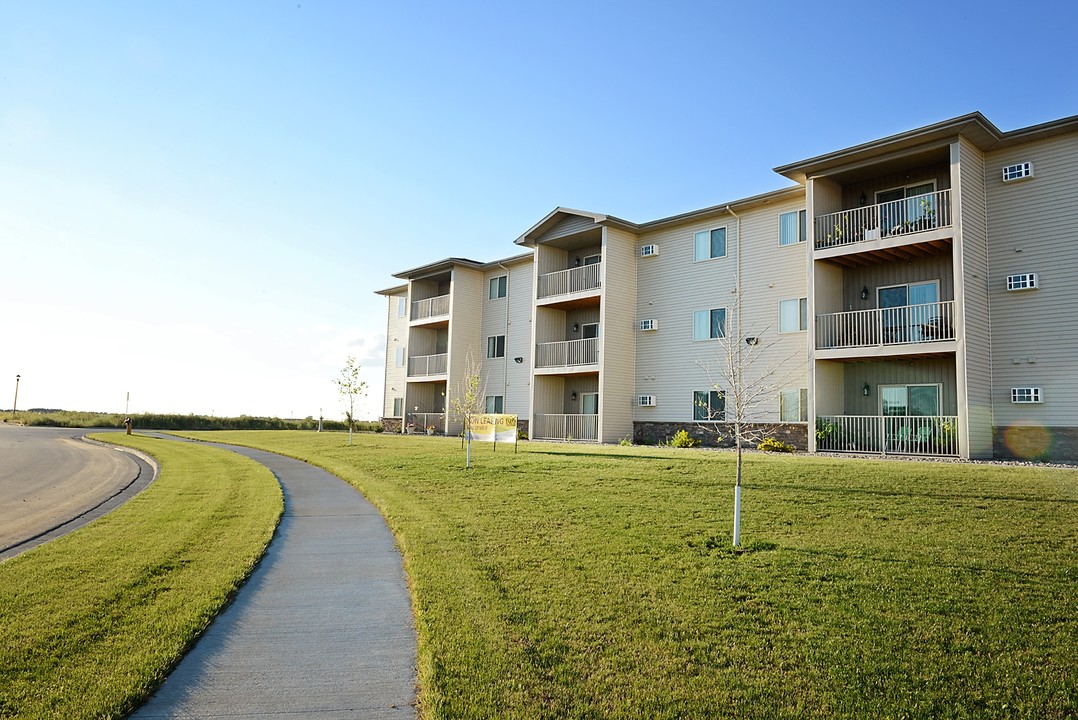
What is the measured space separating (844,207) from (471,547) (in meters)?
18.3

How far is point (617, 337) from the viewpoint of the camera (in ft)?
88.2

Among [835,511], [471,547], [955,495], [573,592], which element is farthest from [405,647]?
[955,495]

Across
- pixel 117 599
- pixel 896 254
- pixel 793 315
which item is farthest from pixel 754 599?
pixel 793 315

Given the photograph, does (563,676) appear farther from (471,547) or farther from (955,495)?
(955,495)

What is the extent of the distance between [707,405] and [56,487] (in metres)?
18.4

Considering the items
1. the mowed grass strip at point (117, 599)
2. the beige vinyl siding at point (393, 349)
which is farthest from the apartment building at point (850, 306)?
the beige vinyl siding at point (393, 349)

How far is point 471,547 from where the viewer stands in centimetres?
852

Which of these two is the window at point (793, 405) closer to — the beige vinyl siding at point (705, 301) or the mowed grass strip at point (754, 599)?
the beige vinyl siding at point (705, 301)

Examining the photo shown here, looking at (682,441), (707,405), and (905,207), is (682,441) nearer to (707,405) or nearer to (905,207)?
(707,405)

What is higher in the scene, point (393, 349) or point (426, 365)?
point (393, 349)

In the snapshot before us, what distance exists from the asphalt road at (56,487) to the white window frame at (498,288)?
16908 millimetres

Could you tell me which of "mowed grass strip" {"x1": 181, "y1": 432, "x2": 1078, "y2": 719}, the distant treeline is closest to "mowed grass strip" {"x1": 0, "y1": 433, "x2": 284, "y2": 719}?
"mowed grass strip" {"x1": 181, "y1": 432, "x2": 1078, "y2": 719}

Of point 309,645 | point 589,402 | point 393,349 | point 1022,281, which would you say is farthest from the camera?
point 393,349

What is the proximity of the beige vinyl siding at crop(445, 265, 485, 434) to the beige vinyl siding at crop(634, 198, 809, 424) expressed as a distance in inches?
→ 395
